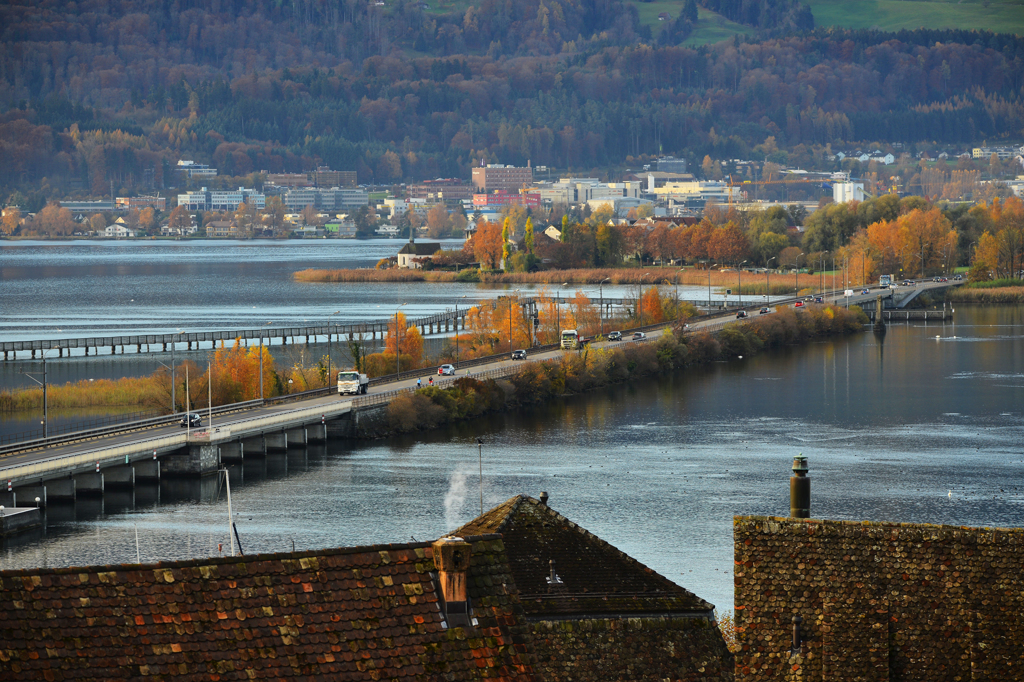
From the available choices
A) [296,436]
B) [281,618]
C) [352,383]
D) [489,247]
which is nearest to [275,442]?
[296,436]

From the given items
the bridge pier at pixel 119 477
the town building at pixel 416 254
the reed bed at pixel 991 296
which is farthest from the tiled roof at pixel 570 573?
the town building at pixel 416 254

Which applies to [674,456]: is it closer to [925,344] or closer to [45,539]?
[45,539]

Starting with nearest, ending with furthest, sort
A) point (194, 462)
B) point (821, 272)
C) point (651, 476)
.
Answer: point (651, 476), point (194, 462), point (821, 272)

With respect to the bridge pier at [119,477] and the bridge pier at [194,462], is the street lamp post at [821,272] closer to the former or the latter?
the bridge pier at [194,462]

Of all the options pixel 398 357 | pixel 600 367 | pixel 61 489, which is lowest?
pixel 61 489

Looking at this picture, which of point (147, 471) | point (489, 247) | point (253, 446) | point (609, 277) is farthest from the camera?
point (489, 247)

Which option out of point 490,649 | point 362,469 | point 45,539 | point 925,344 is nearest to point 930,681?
point 490,649

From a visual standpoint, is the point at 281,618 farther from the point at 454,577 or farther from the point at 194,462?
the point at 194,462
